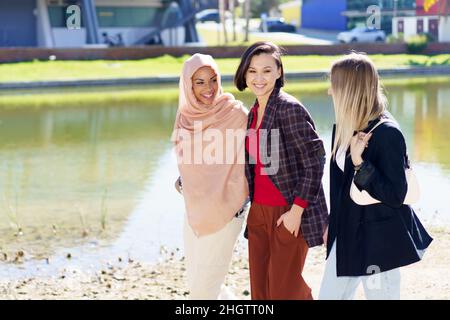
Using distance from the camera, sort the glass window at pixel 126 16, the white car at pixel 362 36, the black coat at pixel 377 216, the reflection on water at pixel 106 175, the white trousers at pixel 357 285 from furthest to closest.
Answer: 1. the white car at pixel 362 36
2. the glass window at pixel 126 16
3. the reflection on water at pixel 106 175
4. the white trousers at pixel 357 285
5. the black coat at pixel 377 216

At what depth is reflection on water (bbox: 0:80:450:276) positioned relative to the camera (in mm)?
8359

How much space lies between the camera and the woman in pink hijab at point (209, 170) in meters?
4.53

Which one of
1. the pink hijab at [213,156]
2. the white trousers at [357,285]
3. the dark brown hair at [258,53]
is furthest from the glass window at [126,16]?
the white trousers at [357,285]

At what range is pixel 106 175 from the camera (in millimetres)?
12227

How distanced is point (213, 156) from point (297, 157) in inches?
18.9

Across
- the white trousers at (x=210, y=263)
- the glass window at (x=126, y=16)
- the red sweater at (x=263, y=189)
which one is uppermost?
the red sweater at (x=263, y=189)

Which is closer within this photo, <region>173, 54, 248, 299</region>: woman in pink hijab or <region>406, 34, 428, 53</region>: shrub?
<region>173, 54, 248, 299</region>: woman in pink hijab

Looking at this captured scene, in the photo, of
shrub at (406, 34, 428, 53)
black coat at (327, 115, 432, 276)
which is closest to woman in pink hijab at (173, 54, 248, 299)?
black coat at (327, 115, 432, 276)

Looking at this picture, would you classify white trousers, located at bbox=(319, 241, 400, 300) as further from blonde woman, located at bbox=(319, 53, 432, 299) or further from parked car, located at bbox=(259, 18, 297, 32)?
parked car, located at bbox=(259, 18, 297, 32)

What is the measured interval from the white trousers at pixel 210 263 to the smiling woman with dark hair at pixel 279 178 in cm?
19

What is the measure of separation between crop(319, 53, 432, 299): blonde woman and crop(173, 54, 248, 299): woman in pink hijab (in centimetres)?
77

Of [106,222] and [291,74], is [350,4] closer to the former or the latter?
[291,74]

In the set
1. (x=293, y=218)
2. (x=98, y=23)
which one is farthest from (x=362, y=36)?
(x=293, y=218)

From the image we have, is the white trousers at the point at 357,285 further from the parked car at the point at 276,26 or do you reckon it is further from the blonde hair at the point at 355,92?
the parked car at the point at 276,26
